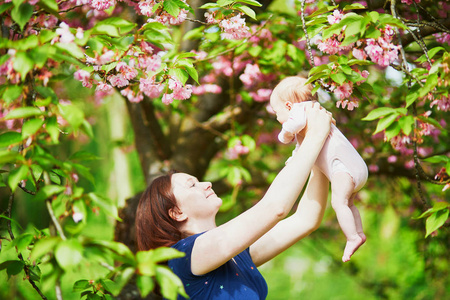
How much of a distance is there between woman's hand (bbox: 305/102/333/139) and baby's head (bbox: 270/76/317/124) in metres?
0.12

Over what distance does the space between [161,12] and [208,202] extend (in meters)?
0.99

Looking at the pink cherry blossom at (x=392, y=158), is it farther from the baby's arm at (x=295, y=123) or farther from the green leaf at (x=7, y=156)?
the green leaf at (x=7, y=156)

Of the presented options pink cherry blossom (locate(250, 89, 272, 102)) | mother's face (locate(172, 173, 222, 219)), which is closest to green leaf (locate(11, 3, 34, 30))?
mother's face (locate(172, 173, 222, 219))

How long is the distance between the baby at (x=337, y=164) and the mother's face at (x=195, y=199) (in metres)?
0.40

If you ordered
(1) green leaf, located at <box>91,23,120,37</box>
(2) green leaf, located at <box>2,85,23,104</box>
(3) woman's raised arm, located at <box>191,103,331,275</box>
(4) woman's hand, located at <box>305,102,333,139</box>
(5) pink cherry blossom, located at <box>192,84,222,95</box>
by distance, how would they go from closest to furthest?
1. (2) green leaf, located at <box>2,85,23,104</box>
2. (1) green leaf, located at <box>91,23,120,37</box>
3. (3) woman's raised arm, located at <box>191,103,331,275</box>
4. (4) woman's hand, located at <box>305,102,333,139</box>
5. (5) pink cherry blossom, located at <box>192,84,222,95</box>

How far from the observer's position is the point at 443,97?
2.01 meters

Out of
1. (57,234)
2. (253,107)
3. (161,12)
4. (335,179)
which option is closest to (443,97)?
(335,179)

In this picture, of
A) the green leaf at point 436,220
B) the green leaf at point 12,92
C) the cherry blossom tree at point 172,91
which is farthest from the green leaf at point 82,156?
the green leaf at point 436,220

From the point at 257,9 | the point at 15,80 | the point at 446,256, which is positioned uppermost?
the point at 15,80

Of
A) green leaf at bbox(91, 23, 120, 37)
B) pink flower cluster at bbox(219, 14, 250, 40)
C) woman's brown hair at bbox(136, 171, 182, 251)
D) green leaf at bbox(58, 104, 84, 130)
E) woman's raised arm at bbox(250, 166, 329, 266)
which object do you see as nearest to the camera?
green leaf at bbox(58, 104, 84, 130)

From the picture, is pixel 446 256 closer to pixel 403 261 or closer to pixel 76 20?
pixel 76 20

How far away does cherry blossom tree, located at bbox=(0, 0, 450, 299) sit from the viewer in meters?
1.47

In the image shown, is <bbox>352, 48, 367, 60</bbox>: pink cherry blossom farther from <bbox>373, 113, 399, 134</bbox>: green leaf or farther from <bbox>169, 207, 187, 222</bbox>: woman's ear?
<bbox>169, 207, 187, 222</bbox>: woman's ear

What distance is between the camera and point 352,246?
Result: 1.94m
